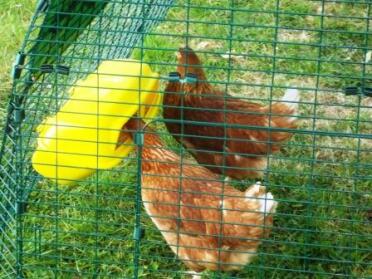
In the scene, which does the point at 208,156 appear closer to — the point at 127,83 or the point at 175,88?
the point at 175,88

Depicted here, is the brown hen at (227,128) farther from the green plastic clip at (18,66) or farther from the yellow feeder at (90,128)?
the green plastic clip at (18,66)

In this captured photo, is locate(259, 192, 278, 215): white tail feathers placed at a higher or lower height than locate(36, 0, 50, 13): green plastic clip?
lower

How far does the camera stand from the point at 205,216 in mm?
2822

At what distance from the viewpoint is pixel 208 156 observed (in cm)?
351

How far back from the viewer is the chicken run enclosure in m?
2.72

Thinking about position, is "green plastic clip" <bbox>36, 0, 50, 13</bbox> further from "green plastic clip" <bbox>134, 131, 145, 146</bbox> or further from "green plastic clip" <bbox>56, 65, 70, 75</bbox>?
"green plastic clip" <bbox>134, 131, 145, 146</bbox>

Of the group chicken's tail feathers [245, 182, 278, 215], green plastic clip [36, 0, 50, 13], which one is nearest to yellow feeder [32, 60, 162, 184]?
green plastic clip [36, 0, 50, 13]

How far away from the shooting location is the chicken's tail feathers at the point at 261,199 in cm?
276

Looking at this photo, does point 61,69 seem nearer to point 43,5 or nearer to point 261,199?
point 43,5

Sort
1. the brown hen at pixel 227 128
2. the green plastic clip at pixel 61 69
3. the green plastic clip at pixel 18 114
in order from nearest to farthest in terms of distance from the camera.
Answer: the green plastic clip at pixel 61 69, the green plastic clip at pixel 18 114, the brown hen at pixel 227 128

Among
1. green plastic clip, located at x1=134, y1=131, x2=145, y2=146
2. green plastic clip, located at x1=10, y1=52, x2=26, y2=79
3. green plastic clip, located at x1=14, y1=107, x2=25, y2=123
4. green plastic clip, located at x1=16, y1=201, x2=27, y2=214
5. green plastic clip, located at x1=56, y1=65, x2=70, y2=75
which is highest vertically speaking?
green plastic clip, located at x1=10, y1=52, x2=26, y2=79

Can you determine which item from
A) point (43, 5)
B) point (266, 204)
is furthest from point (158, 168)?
point (43, 5)

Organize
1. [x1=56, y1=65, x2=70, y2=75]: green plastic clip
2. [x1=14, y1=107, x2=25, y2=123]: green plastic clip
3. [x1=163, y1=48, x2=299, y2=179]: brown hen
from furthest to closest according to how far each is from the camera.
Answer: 1. [x1=163, y1=48, x2=299, y2=179]: brown hen
2. [x1=14, y1=107, x2=25, y2=123]: green plastic clip
3. [x1=56, y1=65, x2=70, y2=75]: green plastic clip

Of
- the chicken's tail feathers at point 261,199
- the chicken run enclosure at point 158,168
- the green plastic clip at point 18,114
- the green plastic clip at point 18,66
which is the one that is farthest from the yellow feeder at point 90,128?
the chicken's tail feathers at point 261,199
